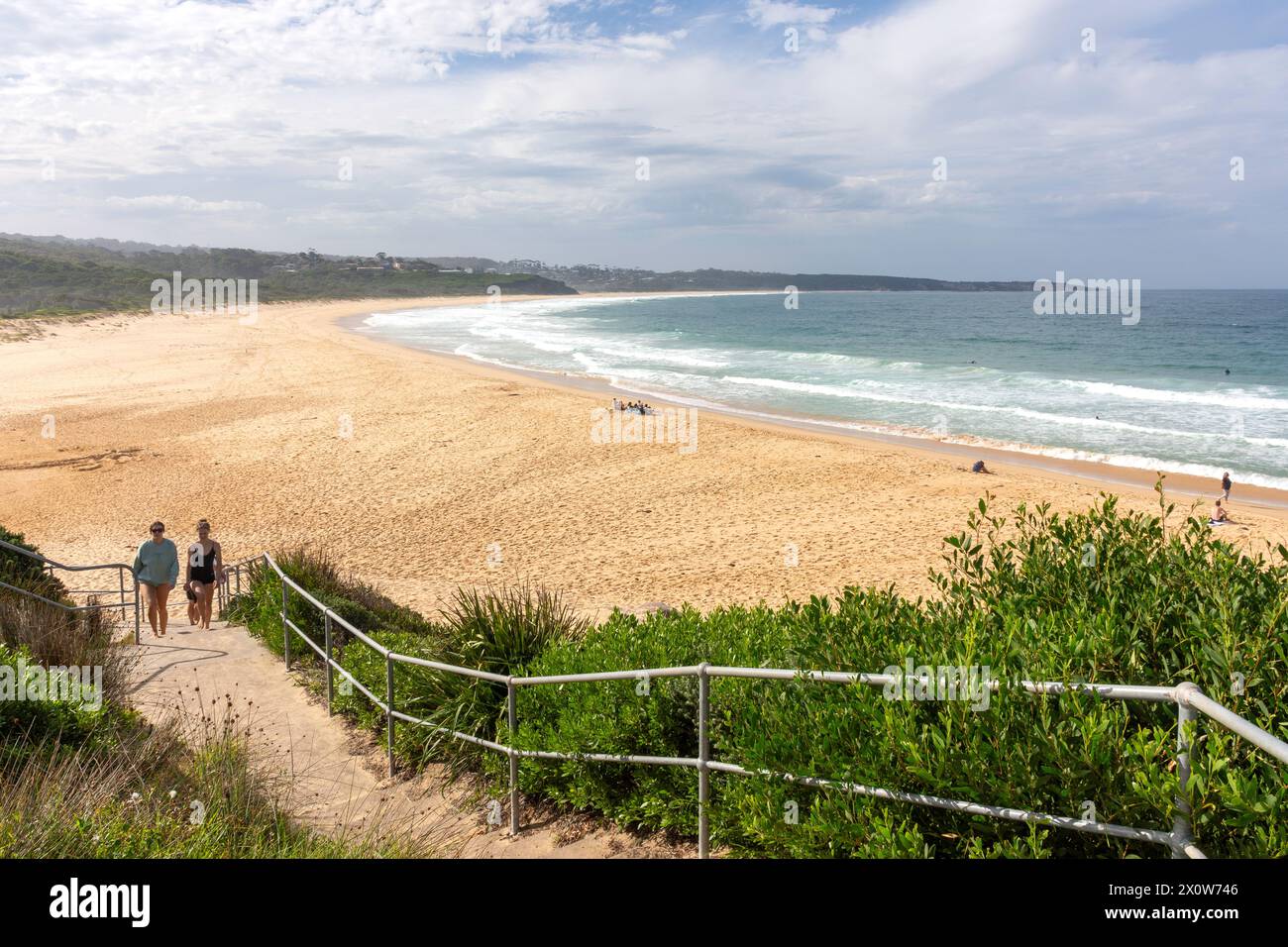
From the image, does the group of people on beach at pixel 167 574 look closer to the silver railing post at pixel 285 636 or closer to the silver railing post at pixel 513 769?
the silver railing post at pixel 285 636

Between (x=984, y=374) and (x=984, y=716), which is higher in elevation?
(x=984, y=374)

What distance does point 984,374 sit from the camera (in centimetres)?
4503

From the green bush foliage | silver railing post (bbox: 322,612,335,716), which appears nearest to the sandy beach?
silver railing post (bbox: 322,612,335,716)

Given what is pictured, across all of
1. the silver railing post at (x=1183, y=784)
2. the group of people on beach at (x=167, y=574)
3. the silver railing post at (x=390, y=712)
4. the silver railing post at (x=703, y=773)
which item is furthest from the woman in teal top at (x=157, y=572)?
the silver railing post at (x=1183, y=784)

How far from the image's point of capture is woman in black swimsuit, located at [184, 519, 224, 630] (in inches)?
423

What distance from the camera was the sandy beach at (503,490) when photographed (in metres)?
14.5

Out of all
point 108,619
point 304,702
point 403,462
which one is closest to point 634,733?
point 304,702

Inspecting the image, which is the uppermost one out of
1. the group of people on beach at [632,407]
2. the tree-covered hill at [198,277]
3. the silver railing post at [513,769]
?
the tree-covered hill at [198,277]

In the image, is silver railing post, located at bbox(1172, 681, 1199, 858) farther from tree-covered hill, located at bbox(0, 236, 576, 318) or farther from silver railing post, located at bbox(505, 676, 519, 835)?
tree-covered hill, located at bbox(0, 236, 576, 318)

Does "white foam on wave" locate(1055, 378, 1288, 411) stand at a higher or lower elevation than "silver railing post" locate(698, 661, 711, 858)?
higher

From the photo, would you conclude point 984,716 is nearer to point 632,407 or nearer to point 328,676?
point 328,676

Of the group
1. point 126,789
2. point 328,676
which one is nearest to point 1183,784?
point 126,789

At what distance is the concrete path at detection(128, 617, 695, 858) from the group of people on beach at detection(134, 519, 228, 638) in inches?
30.7

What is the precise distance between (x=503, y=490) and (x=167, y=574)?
9.67m
